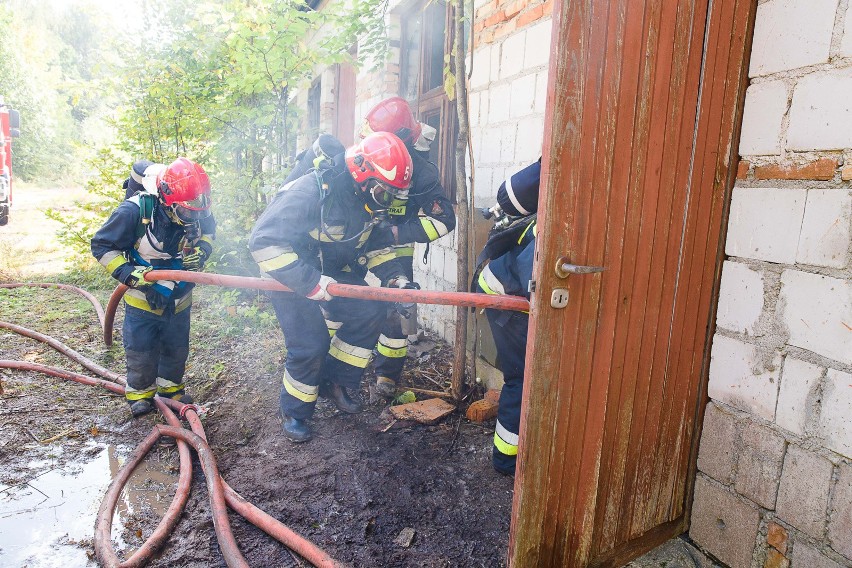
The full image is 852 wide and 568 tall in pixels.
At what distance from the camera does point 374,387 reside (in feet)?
13.3

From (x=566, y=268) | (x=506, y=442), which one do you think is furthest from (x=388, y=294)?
(x=506, y=442)

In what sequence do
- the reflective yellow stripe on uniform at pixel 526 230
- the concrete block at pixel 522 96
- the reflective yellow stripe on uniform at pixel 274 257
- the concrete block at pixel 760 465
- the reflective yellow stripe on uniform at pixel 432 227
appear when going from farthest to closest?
the reflective yellow stripe on uniform at pixel 432 227, the concrete block at pixel 522 96, the reflective yellow stripe on uniform at pixel 274 257, the reflective yellow stripe on uniform at pixel 526 230, the concrete block at pixel 760 465

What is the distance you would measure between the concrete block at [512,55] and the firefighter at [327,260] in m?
0.95

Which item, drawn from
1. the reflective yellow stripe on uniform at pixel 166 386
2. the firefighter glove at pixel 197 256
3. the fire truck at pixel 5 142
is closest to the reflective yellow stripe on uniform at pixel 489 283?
the firefighter glove at pixel 197 256

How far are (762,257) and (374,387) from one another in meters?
2.83

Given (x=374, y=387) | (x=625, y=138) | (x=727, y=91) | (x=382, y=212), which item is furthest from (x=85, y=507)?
(x=727, y=91)

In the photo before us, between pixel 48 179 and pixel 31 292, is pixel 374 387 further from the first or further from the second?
pixel 48 179

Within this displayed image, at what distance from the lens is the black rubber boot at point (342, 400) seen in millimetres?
3795

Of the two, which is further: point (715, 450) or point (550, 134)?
point (715, 450)

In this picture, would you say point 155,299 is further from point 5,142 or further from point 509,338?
point 5,142

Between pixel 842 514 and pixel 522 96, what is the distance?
274 centimetres

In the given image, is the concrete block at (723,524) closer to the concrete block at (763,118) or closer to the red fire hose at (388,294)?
the red fire hose at (388,294)

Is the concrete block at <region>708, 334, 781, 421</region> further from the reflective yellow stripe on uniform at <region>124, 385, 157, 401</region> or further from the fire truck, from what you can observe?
the fire truck

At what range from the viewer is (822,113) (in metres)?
1.73
